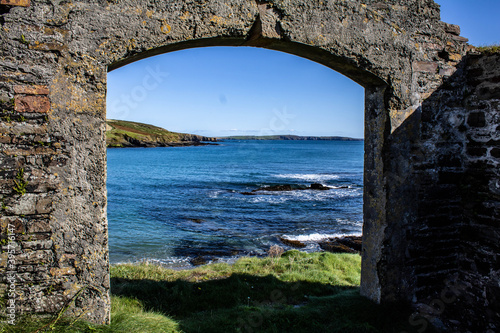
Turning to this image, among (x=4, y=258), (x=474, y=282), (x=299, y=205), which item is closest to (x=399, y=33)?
(x=474, y=282)

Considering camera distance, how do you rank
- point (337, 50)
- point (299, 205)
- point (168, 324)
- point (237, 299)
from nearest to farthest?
point (168, 324), point (337, 50), point (237, 299), point (299, 205)

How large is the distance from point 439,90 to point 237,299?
3.81m

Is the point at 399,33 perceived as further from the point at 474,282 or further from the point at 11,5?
the point at 11,5

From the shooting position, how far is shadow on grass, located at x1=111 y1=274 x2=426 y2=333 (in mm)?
3568

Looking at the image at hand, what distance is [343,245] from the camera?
1117 cm

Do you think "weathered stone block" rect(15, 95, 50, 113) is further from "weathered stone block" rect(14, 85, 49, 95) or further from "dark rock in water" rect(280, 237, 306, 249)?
"dark rock in water" rect(280, 237, 306, 249)

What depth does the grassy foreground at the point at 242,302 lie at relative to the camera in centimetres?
338

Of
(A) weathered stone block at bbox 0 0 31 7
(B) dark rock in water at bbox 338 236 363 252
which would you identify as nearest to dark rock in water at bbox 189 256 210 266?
(B) dark rock in water at bbox 338 236 363 252

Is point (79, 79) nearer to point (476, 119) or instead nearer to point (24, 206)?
point (24, 206)

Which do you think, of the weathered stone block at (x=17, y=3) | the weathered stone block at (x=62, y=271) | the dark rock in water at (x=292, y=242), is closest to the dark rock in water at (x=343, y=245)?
the dark rock in water at (x=292, y=242)

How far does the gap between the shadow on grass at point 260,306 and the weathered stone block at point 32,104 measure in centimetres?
249

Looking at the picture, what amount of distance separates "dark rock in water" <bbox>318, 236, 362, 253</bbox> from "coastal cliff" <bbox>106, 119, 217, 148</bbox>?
6588 cm

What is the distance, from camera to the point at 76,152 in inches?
114

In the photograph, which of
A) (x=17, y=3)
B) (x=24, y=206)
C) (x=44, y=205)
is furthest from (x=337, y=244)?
(x=17, y=3)
